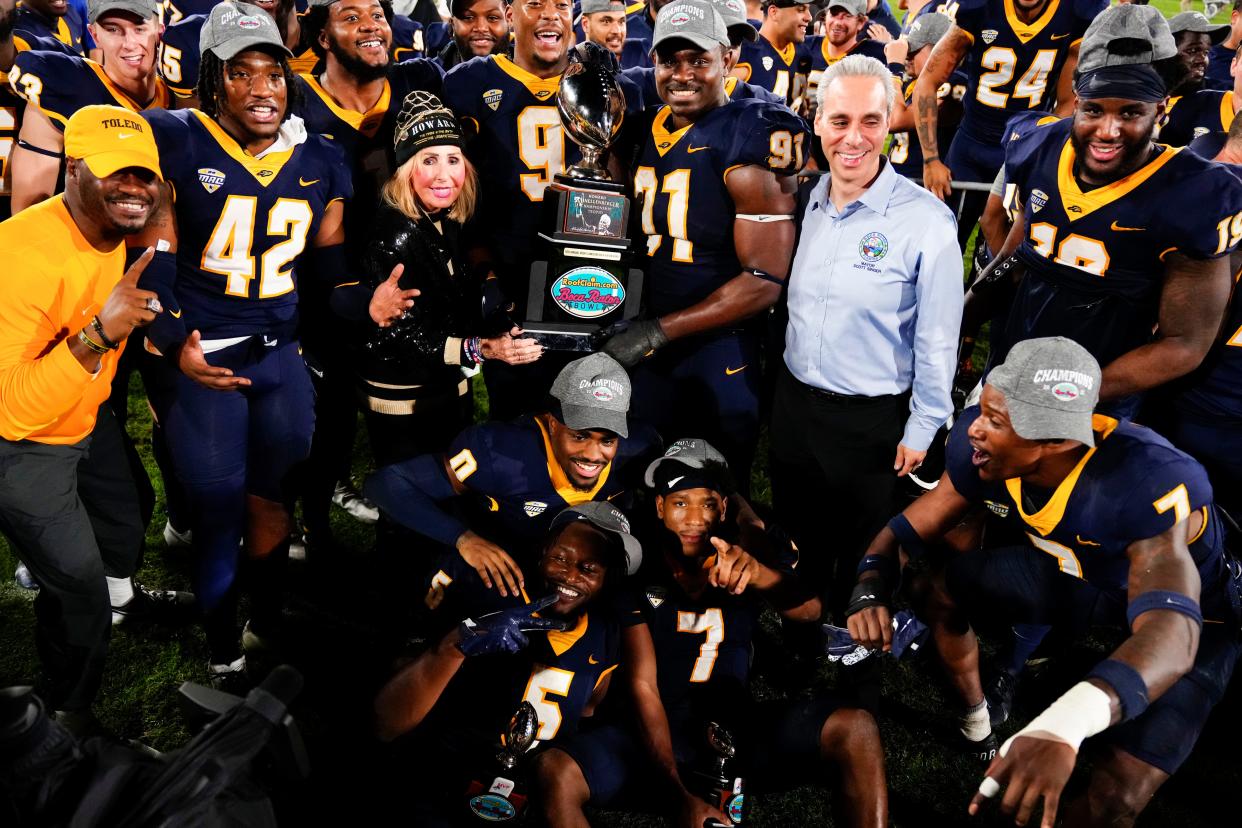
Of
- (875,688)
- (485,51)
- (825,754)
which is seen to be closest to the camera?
(825,754)

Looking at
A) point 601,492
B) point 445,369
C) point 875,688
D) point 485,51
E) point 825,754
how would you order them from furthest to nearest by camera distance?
point 485,51
point 445,369
point 601,492
point 875,688
point 825,754

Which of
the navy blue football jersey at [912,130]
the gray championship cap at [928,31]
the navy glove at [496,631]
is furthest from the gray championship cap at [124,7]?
the gray championship cap at [928,31]

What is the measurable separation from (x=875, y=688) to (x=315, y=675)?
6.44 feet

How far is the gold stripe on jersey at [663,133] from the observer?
3.38 meters

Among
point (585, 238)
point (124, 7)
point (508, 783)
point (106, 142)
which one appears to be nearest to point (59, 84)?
point (124, 7)

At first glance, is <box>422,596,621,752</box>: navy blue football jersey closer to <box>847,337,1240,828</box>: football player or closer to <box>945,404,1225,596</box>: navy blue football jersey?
<box>847,337,1240,828</box>: football player

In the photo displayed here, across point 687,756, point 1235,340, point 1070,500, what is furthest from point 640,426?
point 1235,340

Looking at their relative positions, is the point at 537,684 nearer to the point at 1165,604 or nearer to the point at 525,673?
the point at 525,673

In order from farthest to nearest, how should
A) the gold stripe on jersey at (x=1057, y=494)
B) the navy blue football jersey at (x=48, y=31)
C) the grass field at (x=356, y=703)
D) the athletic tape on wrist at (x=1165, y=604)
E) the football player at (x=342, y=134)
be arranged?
the navy blue football jersey at (x=48, y=31) < the football player at (x=342, y=134) < the grass field at (x=356, y=703) < the gold stripe on jersey at (x=1057, y=494) < the athletic tape on wrist at (x=1165, y=604)

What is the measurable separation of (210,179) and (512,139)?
122cm

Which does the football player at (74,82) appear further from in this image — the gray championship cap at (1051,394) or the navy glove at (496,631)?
the gray championship cap at (1051,394)

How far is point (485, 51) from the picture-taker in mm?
4602

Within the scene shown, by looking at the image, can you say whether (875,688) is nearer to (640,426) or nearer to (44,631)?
(640,426)

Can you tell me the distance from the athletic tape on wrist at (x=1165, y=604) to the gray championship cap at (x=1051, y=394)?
17.4 inches
